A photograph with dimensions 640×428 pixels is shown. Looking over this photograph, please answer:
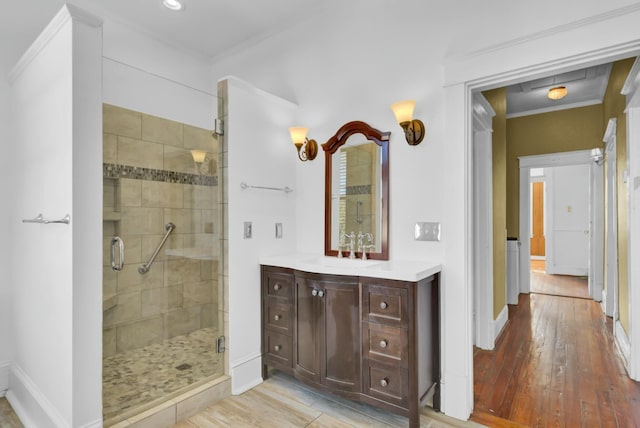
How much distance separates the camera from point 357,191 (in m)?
2.73

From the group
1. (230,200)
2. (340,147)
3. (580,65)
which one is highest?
(580,65)

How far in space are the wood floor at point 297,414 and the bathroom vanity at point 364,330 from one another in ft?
0.51

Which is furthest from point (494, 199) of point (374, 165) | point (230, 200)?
point (230, 200)

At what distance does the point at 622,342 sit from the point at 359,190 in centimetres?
293

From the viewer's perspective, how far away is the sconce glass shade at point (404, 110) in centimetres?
230

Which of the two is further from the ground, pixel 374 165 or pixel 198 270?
pixel 374 165

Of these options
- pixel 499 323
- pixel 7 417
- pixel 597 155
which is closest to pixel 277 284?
pixel 7 417

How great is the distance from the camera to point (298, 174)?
309cm

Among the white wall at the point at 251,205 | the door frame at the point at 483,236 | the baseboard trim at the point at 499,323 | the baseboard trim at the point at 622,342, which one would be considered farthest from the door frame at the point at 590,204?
the white wall at the point at 251,205

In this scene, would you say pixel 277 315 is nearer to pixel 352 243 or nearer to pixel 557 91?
pixel 352 243

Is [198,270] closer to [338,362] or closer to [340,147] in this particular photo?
[338,362]

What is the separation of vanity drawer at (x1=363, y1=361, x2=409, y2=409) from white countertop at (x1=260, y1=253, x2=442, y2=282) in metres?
0.55

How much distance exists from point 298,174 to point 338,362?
159 cm

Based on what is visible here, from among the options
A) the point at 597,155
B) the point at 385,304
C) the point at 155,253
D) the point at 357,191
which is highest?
the point at 597,155
